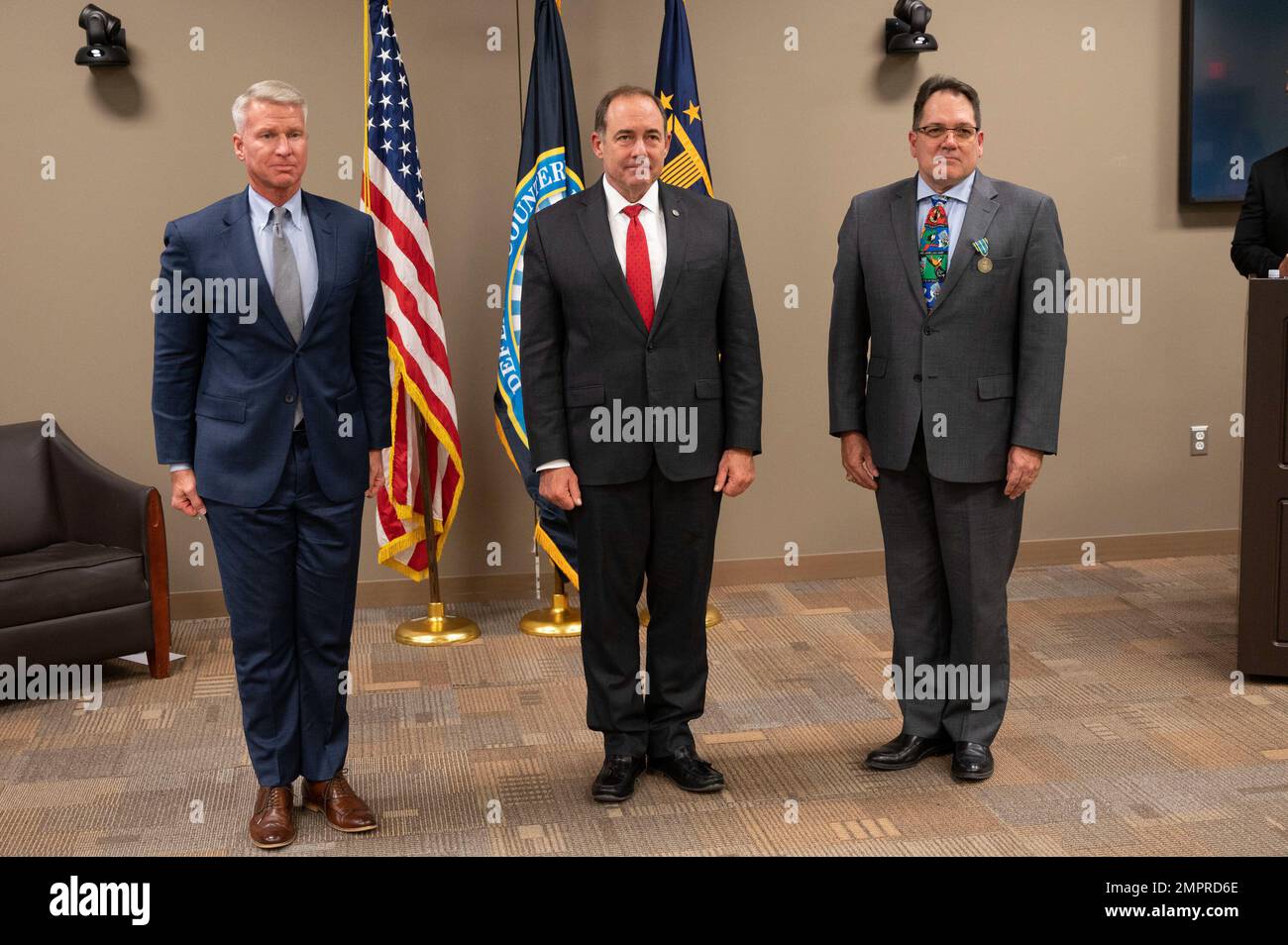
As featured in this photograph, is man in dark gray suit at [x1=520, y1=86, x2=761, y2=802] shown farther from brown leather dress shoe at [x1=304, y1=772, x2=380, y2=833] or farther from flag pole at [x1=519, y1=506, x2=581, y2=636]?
flag pole at [x1=519, y1=506, x2=581, y2=636]

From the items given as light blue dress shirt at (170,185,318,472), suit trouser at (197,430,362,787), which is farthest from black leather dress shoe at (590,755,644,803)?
light blue dress shirt at (170,185,318,472)

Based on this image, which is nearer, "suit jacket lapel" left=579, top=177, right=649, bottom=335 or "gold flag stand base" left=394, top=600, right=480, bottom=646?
"suit jacket lapel" left=579, top=177, right=649, bottom=335

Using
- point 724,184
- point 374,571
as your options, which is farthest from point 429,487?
point 724,184

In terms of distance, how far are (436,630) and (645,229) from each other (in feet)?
7.11

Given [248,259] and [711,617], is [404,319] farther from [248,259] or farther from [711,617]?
[248,259]

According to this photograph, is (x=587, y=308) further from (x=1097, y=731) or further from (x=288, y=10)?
(x=288, y=10)

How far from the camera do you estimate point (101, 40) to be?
15.8 ft

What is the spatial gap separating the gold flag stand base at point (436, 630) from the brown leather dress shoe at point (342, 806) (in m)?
1.57

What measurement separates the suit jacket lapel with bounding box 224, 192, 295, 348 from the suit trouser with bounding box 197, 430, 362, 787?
10.8 inches

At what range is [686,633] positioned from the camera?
3.42 m

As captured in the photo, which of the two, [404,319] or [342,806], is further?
[404,319]

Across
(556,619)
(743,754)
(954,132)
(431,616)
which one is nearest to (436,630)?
(431,616)

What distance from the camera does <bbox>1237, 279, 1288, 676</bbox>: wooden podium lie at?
4.09 m

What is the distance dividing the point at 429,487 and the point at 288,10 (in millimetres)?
1822
